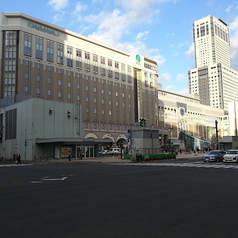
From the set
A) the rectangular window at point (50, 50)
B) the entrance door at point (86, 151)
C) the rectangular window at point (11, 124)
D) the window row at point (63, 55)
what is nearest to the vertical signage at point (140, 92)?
the window row at point (63, 55)

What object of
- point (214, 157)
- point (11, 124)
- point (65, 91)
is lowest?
point (214, 157)

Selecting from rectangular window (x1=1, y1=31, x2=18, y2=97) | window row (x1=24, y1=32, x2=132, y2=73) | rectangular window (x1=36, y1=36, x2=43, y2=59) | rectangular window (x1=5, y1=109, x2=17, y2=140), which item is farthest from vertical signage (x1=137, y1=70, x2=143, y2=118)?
rectangular window (x1=5, y1=109, x2=17, y2=140)

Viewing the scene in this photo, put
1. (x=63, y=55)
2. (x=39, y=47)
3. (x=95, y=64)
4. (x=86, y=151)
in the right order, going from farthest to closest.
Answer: (x=95, y=64), (x=63, y=55), (x=39, y=47), (x=86, y=151)

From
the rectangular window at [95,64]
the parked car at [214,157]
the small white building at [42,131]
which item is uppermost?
the rectangular window at [95,64]

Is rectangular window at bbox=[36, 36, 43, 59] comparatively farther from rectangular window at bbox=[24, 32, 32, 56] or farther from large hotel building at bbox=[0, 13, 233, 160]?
rectangular window at bbox=[24, 32, 32, 56]

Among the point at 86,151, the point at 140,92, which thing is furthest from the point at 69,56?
the point at 86,151

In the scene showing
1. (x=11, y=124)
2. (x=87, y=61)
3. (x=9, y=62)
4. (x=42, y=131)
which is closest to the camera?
(x=42, y=131)

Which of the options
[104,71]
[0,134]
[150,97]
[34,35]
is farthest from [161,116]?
[0,134]

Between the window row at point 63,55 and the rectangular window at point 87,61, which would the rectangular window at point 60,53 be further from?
the rectangular window at point 87,61

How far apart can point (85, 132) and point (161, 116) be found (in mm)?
44216

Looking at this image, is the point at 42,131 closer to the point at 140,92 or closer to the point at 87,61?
the point at 87,61

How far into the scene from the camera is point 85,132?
70.6 metres

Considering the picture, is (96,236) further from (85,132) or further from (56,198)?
(85,132)

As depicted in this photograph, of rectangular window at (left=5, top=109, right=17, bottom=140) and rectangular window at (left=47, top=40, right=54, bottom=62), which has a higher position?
rectangular window at (left=47, top=40, right=54, bottom=62)
